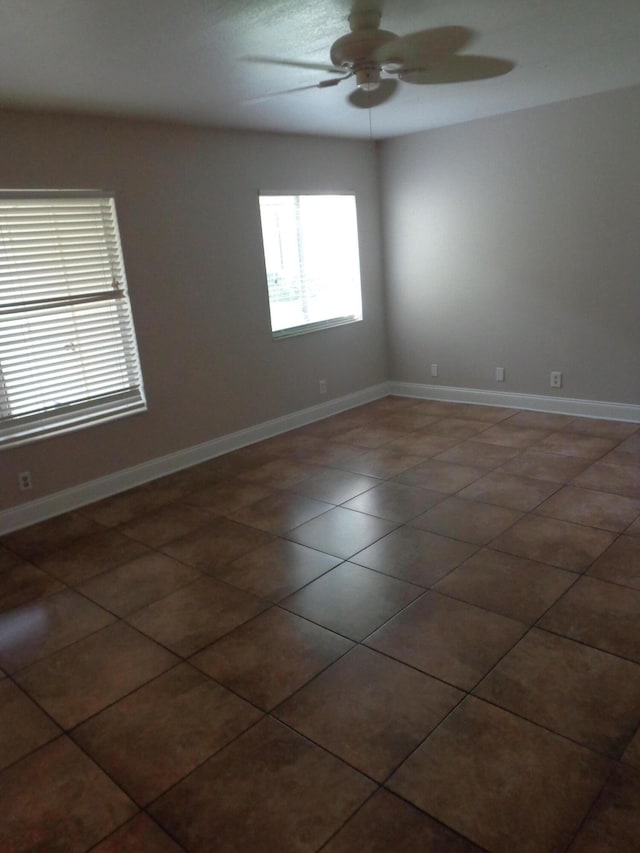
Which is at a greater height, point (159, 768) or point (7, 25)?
point (7, 25)

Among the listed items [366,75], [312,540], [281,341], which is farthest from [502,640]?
[281,341]

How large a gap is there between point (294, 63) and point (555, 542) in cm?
265

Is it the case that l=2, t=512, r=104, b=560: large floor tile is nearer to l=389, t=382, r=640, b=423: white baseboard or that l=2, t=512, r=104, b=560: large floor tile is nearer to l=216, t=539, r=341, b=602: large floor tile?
l=216, t=539, r=341, b=602: large floor tile

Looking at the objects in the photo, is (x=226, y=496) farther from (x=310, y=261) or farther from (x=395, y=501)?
(x=310, y=261)

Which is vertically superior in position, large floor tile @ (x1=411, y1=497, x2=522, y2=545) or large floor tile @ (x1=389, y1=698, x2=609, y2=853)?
large floor tile @ (x1=411, y1=497, x2=522, y2=545)

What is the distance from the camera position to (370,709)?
2062 millimetres

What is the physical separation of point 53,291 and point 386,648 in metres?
2.83

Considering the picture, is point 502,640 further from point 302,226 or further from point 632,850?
point 302,226

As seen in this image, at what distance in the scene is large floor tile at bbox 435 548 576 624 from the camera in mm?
2551

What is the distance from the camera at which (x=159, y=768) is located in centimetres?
190

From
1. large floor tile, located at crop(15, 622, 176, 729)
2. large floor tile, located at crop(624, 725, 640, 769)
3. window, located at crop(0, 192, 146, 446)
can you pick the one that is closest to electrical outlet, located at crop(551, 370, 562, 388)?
window, located at crop(0, 192, 146, 446)

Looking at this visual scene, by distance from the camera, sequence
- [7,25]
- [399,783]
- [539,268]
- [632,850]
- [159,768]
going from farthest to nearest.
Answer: [539,268] → [7,25] → [159,768] → [399,783] → [632,850]

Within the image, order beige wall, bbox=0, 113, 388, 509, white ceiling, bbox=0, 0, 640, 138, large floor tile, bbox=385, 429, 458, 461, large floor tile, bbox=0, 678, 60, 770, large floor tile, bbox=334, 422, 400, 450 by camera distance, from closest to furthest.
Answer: large floor tile, bbox=0, 678, 60, 770
white ceiling, bbox=0, 0, 640, 138
beige wall, bbox=0, 113, 388, 509
large floor tile, bbox=385, 429, 458, 461
large floor tile, bbox=334, 422, 400, 450

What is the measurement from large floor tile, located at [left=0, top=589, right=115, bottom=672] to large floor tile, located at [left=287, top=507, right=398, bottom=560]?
1072mm
